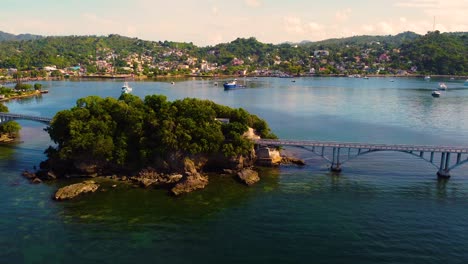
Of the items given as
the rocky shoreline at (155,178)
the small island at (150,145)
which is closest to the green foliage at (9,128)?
the small island at (150,145)

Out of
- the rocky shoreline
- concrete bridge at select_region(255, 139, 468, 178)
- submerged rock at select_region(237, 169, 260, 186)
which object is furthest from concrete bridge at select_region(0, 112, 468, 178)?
the rocky shoreline

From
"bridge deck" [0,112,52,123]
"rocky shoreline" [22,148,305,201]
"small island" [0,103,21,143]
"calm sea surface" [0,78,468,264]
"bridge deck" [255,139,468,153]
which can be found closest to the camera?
"calm sea surface" [0,78,468,264]

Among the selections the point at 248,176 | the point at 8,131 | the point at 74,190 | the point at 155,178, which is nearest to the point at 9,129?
the point at 8,131

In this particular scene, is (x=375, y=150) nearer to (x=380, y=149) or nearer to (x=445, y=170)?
(x=380, y=149)

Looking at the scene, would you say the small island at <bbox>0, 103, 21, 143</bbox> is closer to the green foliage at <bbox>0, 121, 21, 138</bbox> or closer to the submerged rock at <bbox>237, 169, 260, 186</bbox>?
the green foliage at <bbox>0, 121, 21, 138</bbox>

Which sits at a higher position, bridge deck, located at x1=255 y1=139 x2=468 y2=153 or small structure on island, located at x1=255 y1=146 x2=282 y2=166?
bridge deck, located at x1=255 y1=139 x2=468 y2=153
